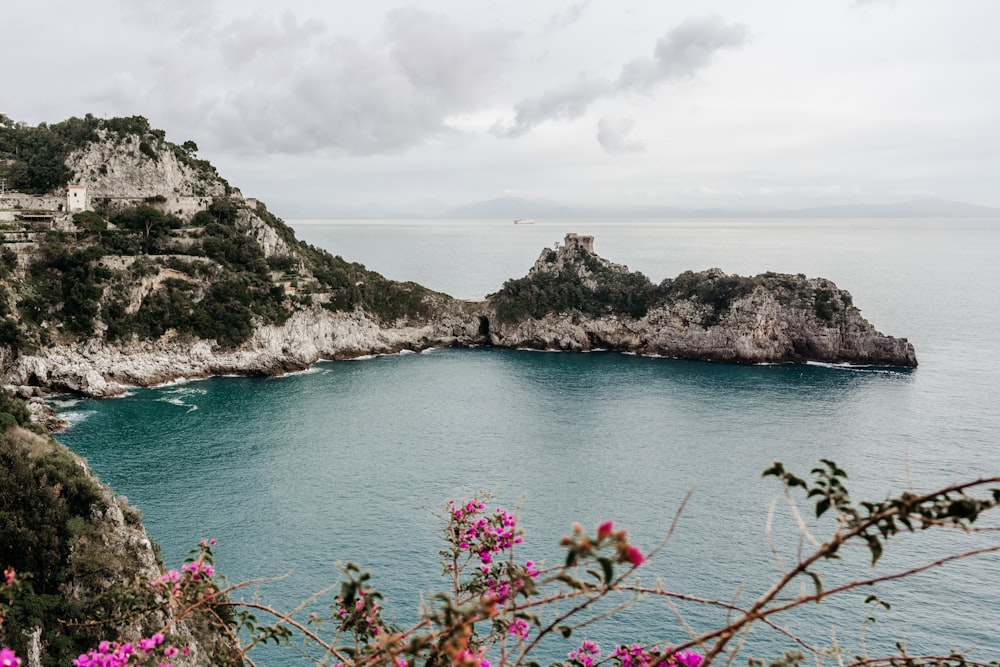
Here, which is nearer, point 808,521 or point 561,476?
point 808,521

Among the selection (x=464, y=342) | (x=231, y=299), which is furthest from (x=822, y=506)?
(x=464, y=342)

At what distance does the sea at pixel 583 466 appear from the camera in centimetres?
2253

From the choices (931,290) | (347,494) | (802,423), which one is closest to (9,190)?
(347,494)

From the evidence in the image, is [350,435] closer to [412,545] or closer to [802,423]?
[412,545]

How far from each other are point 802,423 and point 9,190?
74.0 meters

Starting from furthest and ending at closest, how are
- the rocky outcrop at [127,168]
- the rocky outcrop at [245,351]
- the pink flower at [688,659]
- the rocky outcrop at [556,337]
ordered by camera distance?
the rocky outcrop at [127,168] → the rocky outcrop at [556,337] → the rocky outcrop at [245,351] → the pink flower at [688,659]

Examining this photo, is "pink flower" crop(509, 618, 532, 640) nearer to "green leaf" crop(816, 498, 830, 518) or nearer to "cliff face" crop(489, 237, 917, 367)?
"green leaf" crop(816, 498, 830, 518)

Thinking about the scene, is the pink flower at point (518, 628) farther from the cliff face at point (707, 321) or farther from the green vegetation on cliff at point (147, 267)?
the cliff face at point (707, 321)

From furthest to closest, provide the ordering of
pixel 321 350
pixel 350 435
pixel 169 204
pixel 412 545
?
pixel 169 204, pixel 321 350, pixel 350 435, pixel 412 545

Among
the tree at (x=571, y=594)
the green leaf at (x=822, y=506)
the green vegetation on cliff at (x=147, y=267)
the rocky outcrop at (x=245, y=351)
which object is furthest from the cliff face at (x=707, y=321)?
the green leaf at (x=822, y=506)

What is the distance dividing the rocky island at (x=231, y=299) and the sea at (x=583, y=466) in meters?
3.07

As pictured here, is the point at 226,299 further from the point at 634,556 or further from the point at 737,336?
the point at 634,556

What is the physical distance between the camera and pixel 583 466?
35.4m

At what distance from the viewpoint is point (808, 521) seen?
1157 inches
